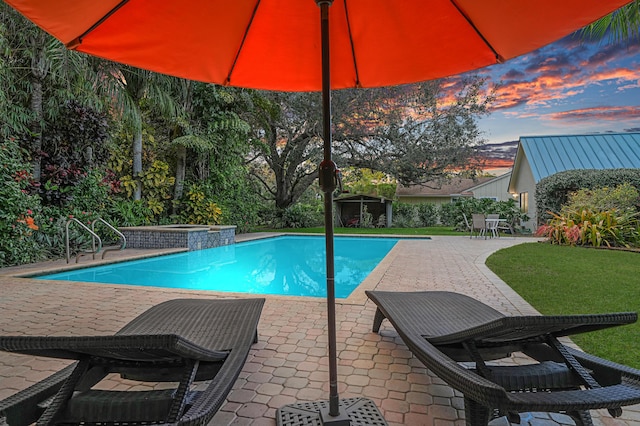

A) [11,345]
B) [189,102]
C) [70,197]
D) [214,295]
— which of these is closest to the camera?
[11,345]

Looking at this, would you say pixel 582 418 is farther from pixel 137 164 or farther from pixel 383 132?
pixel 383 132

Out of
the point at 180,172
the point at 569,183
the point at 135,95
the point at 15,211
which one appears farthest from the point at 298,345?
the point at 569,183

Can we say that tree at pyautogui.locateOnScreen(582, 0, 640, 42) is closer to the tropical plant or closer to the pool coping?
the pool coping

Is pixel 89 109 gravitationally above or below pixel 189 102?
below

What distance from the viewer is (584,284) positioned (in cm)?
507

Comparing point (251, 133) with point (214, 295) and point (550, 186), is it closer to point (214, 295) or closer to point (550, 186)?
point (214, 295)

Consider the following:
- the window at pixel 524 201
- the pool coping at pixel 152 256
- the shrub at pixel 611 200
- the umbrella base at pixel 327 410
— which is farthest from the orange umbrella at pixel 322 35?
the window at pixel 524 201

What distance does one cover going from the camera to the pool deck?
2.07m

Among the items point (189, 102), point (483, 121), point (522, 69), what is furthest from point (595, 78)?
point (189, 102)

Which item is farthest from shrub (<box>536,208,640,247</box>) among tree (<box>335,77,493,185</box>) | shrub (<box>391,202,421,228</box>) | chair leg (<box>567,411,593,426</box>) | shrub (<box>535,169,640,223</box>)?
shrub (<box>391,202,421,228</box>)

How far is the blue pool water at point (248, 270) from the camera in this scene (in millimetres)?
6492

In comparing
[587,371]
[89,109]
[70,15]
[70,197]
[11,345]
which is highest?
→ [89,109]

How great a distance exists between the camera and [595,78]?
60.7 feet

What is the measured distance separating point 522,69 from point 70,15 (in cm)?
2143
